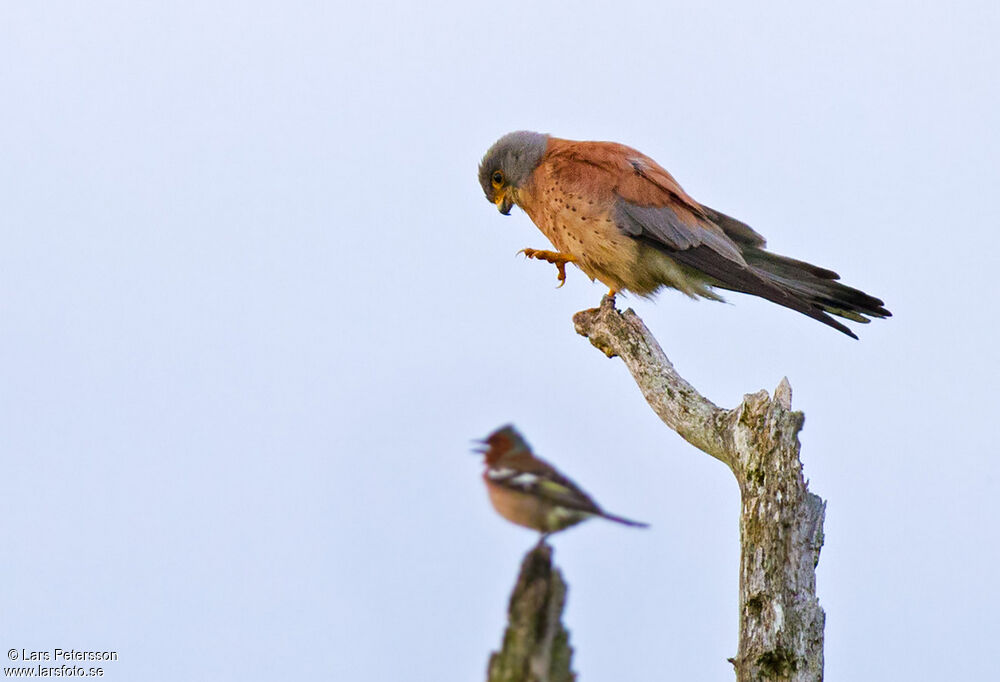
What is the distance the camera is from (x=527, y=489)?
6.29 feet

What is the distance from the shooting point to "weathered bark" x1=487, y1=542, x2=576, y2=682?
189 cm

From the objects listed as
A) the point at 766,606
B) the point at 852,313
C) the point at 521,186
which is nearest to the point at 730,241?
the point at 852,313

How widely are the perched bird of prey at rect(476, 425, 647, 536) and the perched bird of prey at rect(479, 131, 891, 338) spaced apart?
10.5 ft

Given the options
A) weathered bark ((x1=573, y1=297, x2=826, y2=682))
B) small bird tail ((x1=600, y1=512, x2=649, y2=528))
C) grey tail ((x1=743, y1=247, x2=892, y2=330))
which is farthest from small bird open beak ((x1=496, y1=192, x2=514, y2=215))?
small bird tail ((x1=600, y1=512, x2=649, y2=528))

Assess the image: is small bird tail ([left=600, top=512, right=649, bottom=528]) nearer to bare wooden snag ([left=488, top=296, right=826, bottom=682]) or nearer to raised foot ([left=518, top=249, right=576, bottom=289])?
bare wooden snag ([left=488, top=296, right=826, bottom=682])

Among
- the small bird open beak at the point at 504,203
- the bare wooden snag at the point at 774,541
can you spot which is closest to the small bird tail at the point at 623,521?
the bare wooden snag at the point at 774,541

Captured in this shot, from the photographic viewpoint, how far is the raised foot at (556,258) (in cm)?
559

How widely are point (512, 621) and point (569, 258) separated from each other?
12.6ft

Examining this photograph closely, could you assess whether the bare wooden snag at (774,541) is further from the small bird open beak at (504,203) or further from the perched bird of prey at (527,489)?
the small bird open beak at (504,203)

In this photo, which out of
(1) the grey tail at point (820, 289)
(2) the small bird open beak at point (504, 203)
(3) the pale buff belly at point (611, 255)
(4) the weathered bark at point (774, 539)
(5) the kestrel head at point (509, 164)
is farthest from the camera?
(2) the small bird open beak at point (504, 203)

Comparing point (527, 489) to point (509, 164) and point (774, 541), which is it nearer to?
point (774, 541)

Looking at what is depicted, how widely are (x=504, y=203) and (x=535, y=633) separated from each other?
4463 mm

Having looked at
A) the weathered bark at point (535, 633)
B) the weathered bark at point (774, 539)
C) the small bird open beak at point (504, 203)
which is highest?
the small bird open beak at point (504, 203)

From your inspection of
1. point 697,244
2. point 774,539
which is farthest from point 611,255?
point 774,539
